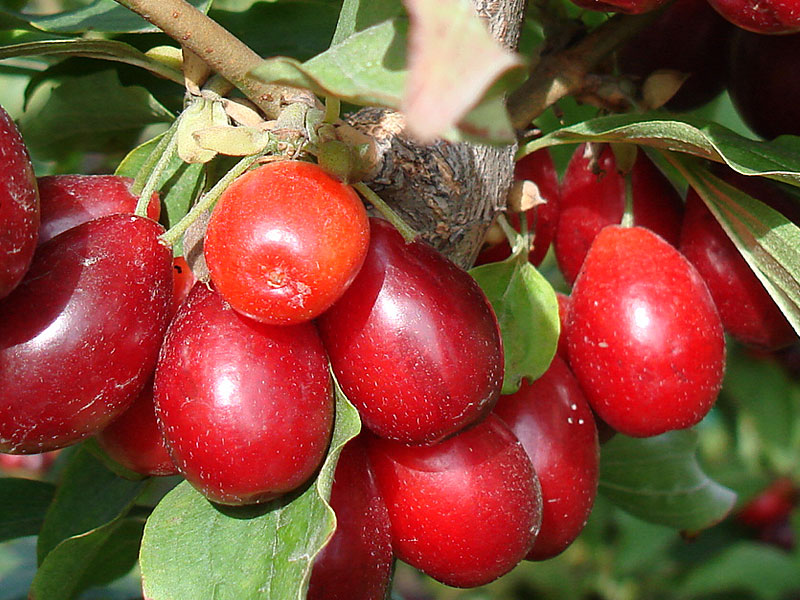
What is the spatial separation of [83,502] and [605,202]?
0.74 metres

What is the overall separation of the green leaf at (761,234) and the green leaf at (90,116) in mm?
627

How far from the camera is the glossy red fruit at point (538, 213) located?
1.13 metres

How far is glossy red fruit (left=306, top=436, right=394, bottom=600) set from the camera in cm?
81

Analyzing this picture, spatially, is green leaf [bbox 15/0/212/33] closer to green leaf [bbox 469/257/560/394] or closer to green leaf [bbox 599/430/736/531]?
green leaf [bbox 469/257/560/394]

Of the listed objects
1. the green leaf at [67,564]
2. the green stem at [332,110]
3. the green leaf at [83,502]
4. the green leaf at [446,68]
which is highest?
the green leaf at [446,68]

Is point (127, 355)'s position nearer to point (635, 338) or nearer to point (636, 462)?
point (635, 338)

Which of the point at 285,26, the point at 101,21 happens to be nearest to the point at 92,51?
the point at 101,21

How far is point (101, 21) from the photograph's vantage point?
1032 mm

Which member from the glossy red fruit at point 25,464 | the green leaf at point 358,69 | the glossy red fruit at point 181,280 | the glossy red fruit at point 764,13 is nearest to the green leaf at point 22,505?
the glossy red fruit at point 181,280

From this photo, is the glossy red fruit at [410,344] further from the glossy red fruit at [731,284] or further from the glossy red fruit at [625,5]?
the glossy red fruit at [731,284]

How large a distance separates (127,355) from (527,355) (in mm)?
413

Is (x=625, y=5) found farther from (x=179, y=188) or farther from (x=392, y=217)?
(x=179, y=188)

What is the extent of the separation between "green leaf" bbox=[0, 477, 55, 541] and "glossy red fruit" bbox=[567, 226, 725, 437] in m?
0.75

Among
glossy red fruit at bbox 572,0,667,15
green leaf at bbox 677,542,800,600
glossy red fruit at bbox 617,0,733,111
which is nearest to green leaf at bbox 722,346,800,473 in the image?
green leaf at bbox 677,542,800,600
